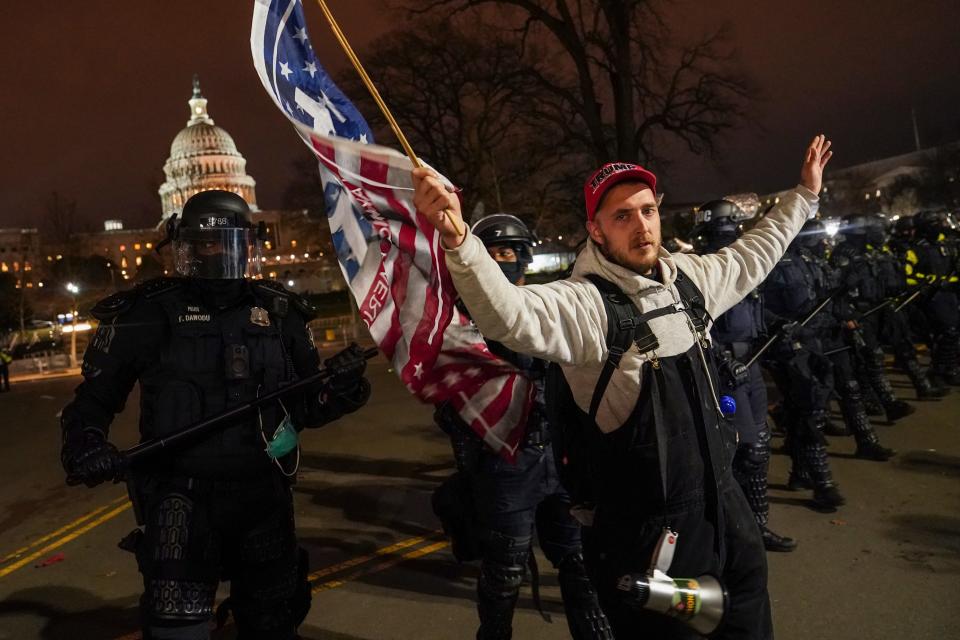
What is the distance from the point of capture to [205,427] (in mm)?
3125

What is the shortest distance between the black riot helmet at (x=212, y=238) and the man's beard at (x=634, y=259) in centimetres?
183

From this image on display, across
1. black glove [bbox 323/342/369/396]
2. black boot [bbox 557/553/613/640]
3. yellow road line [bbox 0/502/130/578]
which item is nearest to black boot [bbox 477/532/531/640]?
black boot [bbox 557/553/613/640]

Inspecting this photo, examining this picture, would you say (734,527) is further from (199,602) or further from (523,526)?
(199,602)

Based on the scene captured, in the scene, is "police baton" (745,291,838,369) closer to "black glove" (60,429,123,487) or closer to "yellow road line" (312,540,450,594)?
"yellow road line" (312,540,450,594)

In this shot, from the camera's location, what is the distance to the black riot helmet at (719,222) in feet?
17.2

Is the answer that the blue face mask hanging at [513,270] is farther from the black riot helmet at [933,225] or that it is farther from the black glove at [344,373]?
the black riot helmet at [933,225]

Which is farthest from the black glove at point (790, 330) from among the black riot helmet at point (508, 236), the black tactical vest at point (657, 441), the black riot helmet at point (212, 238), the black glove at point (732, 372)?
the black riot helmet at point (212, 238)

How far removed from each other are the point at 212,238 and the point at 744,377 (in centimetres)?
320

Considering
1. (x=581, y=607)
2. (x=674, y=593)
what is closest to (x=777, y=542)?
(x=581, y=607)

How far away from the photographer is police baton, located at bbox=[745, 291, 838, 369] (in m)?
5.17

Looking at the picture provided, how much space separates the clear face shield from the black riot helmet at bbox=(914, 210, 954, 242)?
9.22 metres

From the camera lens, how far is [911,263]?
9539 millimetres

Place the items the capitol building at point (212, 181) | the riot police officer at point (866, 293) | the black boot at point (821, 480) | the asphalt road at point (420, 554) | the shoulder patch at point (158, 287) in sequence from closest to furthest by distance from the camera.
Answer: the shoulder patch at point (158, 287), the asphalt road at point (420, 554), the black boot at point (821, 480), the riot police officer at point (866, 293), the capitol building at point (212, 181)

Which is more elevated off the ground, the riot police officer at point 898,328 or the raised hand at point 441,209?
the raised hand at point 441,209
